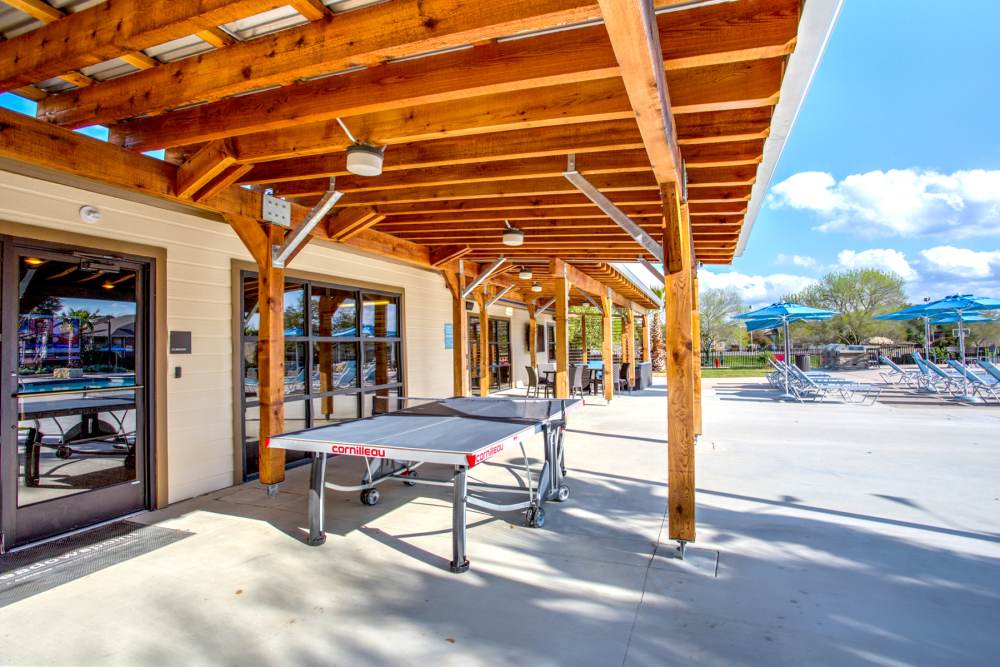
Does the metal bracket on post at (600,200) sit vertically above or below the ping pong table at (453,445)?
above

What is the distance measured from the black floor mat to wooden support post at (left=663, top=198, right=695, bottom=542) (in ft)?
11.0

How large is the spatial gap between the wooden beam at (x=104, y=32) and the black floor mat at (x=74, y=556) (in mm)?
2649

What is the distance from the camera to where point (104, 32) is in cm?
220

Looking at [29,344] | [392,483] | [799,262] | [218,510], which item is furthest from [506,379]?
[799,262]

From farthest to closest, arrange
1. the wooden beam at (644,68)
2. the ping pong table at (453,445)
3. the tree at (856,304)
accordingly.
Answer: the tree at (856,304), the ping pong table at (453,445), the wooden beam at (644,68)

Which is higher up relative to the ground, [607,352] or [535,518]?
[607,352]

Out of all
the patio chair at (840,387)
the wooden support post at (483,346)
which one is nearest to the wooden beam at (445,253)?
the wooden support post at (483,346)

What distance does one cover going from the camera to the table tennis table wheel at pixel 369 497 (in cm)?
418

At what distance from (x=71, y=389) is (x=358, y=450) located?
2.40 metres

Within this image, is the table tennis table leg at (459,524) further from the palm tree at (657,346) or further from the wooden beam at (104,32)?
the palm tree at (657,346)

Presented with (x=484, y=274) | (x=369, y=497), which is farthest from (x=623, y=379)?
(x=369, y=497)

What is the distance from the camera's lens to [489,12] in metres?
1.92

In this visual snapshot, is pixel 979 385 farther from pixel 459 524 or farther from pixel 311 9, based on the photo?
pixel 311 9

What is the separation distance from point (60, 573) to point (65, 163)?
8.16 feet
